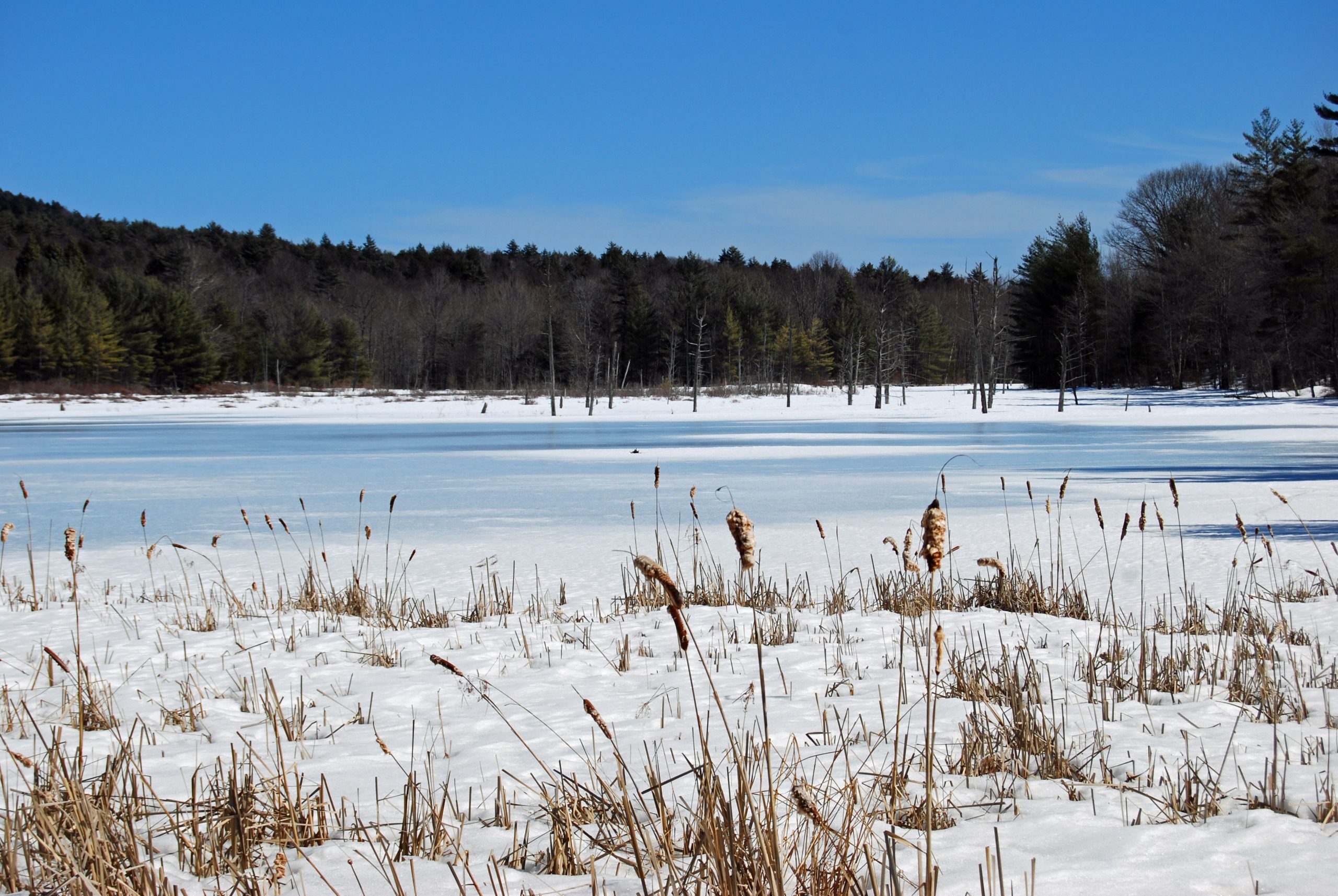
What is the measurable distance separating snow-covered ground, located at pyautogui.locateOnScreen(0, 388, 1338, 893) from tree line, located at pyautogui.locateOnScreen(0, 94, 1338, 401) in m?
29.8

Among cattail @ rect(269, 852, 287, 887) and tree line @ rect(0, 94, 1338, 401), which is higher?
tree line @ rect(0, 94, 1338, 401)

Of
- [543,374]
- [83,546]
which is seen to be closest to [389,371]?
[543,374]

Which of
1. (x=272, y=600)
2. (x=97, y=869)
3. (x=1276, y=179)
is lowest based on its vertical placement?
(x=272, y=600)

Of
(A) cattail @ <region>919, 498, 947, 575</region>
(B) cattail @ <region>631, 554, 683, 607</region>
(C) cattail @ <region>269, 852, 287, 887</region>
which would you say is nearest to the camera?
(B) cattail @ <region>631, 554, 683, 607</region>

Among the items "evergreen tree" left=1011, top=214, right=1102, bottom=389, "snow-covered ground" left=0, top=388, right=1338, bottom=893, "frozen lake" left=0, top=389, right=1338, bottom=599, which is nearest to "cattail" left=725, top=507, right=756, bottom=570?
"snow-covered ground" left=0, top=388, right=1338, bottom=893

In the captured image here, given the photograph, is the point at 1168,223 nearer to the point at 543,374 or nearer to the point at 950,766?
the point at 543,374

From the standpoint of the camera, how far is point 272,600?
7703 millimetres

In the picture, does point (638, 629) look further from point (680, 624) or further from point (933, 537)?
point (680, 624)

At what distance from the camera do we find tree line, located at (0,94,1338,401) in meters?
49.3

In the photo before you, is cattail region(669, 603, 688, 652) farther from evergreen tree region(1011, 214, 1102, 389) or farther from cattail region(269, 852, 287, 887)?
evergreen tree region(1011, 214, 1102, 389)

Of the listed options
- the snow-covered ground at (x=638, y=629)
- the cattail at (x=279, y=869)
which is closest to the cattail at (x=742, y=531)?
the snow-covered ground at (x=638, y=629)

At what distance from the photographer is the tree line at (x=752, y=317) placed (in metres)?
49.3

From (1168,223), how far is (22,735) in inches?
2963

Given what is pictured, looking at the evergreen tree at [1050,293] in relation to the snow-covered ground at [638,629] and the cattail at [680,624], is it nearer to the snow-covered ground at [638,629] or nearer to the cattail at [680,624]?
the snow-covered ground at [638,629]
